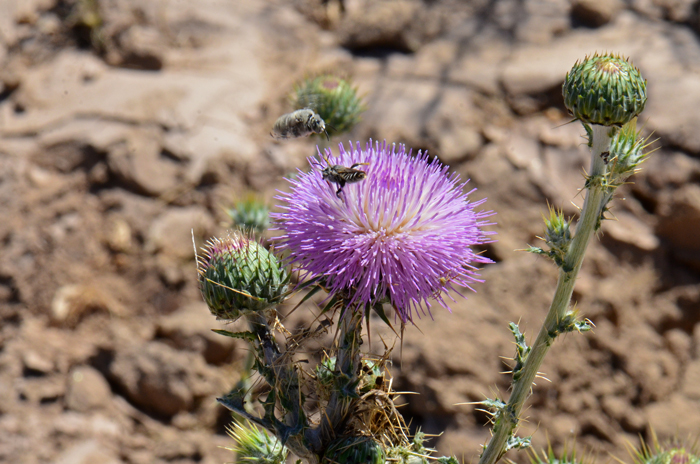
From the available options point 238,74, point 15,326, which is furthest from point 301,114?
point 238,74

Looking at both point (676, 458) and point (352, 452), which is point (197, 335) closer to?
point (352, 452)

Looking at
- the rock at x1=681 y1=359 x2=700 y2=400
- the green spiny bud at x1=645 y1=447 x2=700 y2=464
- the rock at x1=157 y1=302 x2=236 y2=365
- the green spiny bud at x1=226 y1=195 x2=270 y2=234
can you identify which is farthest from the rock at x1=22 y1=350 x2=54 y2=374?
the rock at x1=681 y1=359 x2=700 y2=400

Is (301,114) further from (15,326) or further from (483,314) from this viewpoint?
(15,326)

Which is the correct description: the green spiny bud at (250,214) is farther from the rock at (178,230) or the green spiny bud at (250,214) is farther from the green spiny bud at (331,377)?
the green spiny bud at (331,377)

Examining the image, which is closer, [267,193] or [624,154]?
[624,154]

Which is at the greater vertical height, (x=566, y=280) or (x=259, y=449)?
(x=566, y=280)

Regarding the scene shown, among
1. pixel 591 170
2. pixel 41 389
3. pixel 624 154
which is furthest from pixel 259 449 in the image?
pixel 41 389

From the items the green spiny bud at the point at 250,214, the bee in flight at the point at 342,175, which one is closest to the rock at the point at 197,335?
the green spiny bud at the point at 250,214

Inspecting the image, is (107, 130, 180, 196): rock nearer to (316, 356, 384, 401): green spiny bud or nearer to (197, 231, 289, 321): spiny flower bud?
(197, 231, 289, 321): spiny flower bud
